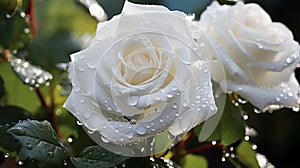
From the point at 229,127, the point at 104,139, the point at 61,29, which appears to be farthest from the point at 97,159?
the point at 61,29

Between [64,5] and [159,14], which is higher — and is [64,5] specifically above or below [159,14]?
below

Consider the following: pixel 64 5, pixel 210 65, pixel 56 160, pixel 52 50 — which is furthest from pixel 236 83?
pixel 64 5

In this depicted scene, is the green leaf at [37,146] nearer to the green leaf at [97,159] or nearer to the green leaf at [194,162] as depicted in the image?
the green leaf at [97,159]

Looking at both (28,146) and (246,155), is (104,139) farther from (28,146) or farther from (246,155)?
(246,155)

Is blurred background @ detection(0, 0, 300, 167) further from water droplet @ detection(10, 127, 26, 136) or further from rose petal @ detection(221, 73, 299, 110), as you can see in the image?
water droplet @ detection(10, 127, 26, 136)

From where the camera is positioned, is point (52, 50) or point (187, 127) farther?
point (52, 50)

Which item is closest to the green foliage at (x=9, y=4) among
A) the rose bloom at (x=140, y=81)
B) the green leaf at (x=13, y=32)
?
the green leaf at (x=13, y=32)

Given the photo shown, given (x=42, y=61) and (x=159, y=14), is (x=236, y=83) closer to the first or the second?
(x=159, y=14)
